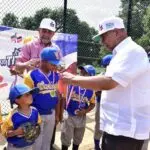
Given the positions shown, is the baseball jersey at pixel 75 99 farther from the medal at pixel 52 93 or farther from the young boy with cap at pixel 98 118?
the medal at pixel 52 93

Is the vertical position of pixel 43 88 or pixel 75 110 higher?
pixel 43 88

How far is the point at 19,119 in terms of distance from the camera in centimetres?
416

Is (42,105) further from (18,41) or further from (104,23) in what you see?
(18,41)

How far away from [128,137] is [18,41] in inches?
156

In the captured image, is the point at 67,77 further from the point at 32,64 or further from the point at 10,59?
the point at 10,59

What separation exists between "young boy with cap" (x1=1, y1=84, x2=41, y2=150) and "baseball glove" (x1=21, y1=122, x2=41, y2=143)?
2cm

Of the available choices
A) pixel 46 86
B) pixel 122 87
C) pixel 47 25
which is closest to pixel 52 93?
pixel 46 86

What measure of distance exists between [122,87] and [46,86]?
1.68m

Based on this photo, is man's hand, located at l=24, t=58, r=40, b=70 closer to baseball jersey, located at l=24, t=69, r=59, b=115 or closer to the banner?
baseball jersey, located at l=24, t=69, r=59, b=115

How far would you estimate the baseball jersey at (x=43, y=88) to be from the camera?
4582mm

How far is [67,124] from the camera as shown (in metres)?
5.34

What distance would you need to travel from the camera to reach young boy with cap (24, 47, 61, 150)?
446cm

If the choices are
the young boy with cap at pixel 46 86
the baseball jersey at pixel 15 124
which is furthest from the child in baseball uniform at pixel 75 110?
the baseball jersey at pixel 15 124

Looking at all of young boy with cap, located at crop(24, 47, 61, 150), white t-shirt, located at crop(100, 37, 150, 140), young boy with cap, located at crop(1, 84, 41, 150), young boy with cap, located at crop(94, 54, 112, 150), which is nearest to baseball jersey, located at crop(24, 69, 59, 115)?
young boy with cap, located at crop(24, 47, 61, 150)
